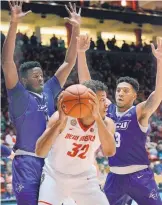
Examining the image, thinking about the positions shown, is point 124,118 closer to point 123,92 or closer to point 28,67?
point 123,92

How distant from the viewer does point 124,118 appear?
171 inches

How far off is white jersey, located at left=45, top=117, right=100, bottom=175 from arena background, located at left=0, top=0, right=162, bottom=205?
984 cm

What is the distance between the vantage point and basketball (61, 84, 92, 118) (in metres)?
2.94

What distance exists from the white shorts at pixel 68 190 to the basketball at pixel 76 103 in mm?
526

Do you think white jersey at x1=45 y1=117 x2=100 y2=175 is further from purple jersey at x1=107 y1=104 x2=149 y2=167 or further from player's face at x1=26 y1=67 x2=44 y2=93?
purple jersey at x1=107 y1=104 x2=149 y2=167

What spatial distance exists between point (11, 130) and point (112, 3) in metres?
7.19

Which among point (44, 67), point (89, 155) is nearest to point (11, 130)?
point (44, 67)

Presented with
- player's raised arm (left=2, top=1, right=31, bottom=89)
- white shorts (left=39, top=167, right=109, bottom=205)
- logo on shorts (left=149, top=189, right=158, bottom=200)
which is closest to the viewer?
white shorts (left=39, top=167, right=109, bottom=205)

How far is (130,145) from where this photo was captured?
167 inches

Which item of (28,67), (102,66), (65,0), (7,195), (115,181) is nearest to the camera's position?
(28,67)

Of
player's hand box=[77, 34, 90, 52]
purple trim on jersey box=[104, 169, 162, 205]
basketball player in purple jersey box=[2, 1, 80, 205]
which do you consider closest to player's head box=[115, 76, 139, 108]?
player's hand box=[77, 34, 90, 52]

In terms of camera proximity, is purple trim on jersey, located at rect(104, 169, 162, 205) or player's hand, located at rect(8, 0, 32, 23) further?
purple trim on jersey, located at rect(104, 169, 162, 205)

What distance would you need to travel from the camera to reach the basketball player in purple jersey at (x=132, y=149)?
4.09 m

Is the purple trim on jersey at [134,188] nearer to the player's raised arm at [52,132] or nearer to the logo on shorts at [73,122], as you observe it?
the logo on shorts at [73,122]
